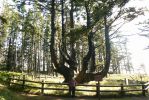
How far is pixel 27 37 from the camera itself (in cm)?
6506

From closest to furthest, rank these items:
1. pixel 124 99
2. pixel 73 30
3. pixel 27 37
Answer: pixel 124 99, pixel 73 30, pixel 27 37

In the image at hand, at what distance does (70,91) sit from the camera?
72.4ft

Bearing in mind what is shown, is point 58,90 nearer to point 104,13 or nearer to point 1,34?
point 104,13

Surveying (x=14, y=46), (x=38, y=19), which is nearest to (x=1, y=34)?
(x=38, y=19)

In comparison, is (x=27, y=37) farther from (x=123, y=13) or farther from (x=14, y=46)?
(x=123, y=13)

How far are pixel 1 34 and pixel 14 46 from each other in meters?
13.0

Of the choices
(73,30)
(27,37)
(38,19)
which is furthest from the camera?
(27,37)

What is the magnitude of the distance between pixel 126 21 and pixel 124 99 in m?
9.79

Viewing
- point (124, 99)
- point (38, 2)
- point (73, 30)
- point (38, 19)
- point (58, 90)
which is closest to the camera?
point (124, 99)

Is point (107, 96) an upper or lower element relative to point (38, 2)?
lower

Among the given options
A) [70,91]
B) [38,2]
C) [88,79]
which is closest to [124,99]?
[70,91]

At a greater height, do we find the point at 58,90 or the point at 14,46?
the point at 14,46

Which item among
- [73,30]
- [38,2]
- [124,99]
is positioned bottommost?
[124,99]

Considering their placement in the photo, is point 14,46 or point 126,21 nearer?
point 126,21
